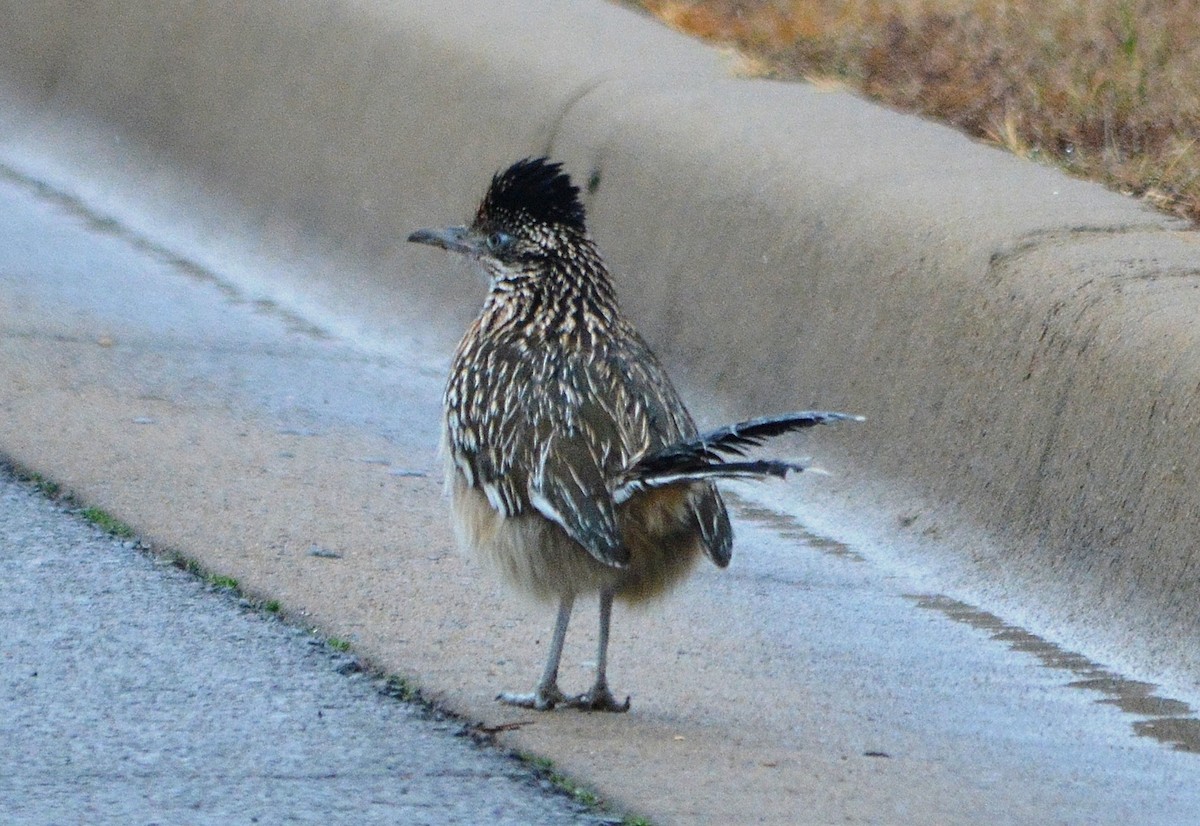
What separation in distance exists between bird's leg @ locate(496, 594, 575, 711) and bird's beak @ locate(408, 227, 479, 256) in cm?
118

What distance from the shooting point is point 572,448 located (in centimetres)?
525

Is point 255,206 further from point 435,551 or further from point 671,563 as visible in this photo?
point 671,563

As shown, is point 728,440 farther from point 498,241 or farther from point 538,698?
point 498,241

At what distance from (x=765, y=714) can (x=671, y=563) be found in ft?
1.45

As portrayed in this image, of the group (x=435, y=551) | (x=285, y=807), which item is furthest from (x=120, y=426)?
(x=285, y=807)

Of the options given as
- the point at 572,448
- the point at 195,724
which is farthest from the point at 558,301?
the point at 195,724

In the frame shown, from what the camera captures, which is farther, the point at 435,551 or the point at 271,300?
the point at 271,300

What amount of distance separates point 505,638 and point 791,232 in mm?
2313

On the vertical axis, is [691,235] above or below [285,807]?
above

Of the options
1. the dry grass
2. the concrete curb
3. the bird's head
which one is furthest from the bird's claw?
the dry grass

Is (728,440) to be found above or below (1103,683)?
above

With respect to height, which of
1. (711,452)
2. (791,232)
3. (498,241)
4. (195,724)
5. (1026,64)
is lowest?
(195,724)

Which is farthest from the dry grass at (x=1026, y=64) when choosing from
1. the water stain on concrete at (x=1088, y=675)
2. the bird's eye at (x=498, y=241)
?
the bird's eye at (x=498, y=241)

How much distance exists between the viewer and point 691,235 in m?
8.04
